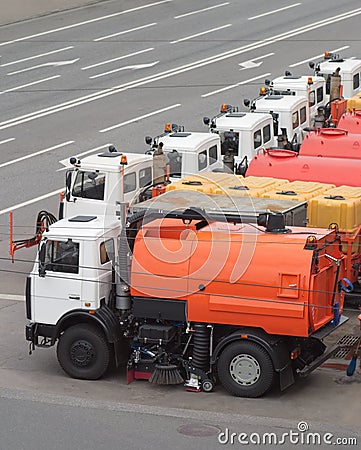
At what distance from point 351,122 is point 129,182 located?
729 cm

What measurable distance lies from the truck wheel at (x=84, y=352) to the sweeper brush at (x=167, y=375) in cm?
89

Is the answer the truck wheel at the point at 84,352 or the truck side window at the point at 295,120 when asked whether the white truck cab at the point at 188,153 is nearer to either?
the truck side window at the point at 295,120

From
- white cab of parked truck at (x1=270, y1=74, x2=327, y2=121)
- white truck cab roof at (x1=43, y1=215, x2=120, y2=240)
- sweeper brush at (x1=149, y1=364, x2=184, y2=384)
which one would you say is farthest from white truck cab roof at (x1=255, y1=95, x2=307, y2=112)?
sweeper brush at (x1=149, y1=364, x2=184, y2=384)

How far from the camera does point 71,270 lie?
19.8 meters

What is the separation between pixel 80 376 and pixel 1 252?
838 cm

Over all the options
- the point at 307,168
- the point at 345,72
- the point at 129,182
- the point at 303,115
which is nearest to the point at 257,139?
the point at 303,115

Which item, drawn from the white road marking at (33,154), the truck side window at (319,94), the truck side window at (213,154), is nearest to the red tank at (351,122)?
the truck side window at (319,94)

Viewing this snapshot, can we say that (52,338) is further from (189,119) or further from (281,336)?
(189,119)

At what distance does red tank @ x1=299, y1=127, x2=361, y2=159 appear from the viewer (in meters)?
27.3

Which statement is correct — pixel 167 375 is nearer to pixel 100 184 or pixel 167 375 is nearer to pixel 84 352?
pixel 84 352

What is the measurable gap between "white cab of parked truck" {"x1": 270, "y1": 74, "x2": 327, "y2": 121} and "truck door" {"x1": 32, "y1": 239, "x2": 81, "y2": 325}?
1445cm

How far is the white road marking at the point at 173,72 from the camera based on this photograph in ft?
133

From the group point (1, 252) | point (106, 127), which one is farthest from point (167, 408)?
point (106, 127)

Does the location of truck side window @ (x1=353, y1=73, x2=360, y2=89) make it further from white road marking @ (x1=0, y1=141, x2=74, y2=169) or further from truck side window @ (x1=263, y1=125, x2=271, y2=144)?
white road marking @ (x1=0, y1=141, x2=74, y2=169)
